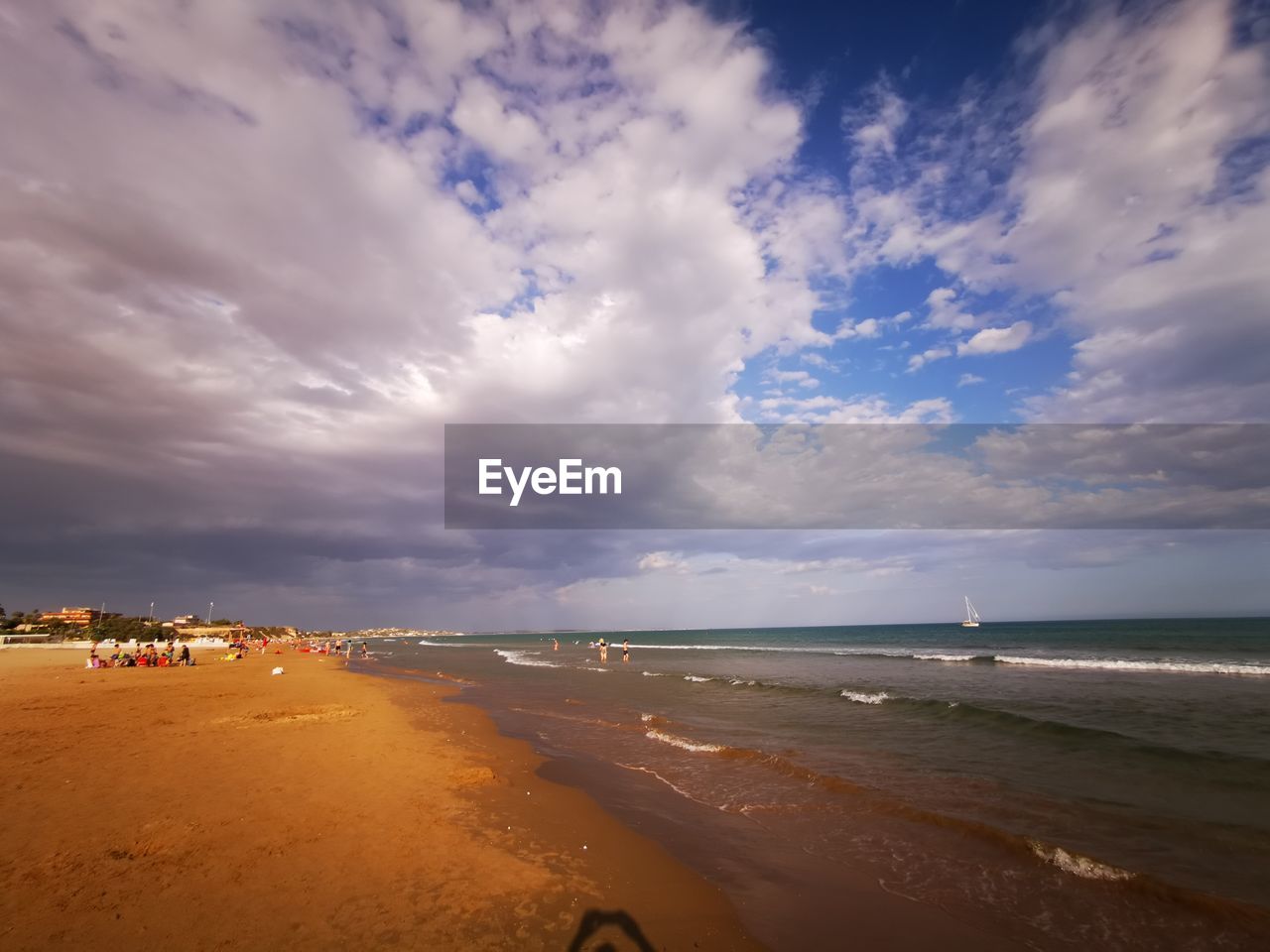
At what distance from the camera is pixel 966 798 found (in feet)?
37.5

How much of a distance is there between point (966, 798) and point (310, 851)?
12.2 meters

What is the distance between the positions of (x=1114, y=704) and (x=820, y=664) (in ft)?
78.3

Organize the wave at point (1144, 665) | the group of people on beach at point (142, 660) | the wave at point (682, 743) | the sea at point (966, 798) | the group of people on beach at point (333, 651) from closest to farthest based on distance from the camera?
the sea at point (966, 798), the wave at point (682, 743), the wave at point (1144, 665), the group of people on beach at point (142, 660), the group of people on beach at point (333, 651)

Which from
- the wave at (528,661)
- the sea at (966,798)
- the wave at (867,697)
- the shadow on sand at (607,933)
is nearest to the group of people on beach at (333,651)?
the wave at (528,661)

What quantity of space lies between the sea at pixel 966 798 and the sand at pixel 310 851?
4.76 ft

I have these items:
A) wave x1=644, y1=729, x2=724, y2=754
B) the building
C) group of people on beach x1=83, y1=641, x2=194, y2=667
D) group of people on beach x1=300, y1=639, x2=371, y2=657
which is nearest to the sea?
wave x1=644, y1=729, x2=724, y2=754

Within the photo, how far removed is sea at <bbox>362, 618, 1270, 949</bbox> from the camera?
7.30m

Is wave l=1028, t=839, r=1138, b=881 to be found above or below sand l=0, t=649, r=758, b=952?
below

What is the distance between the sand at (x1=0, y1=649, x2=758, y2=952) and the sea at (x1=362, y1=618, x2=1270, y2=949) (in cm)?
145

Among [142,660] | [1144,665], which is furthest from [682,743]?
[142,660]

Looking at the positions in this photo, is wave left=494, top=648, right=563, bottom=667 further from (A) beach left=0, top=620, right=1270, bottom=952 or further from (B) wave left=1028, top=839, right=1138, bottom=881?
(B) wave left=1028, top=839, right=1138, bottom=881

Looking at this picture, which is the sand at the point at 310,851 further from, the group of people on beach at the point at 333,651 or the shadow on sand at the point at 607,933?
the group of people on beach at the point at 333,651

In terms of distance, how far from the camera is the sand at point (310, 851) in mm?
5953

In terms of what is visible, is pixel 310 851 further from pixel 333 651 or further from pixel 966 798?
pixel 333 651
